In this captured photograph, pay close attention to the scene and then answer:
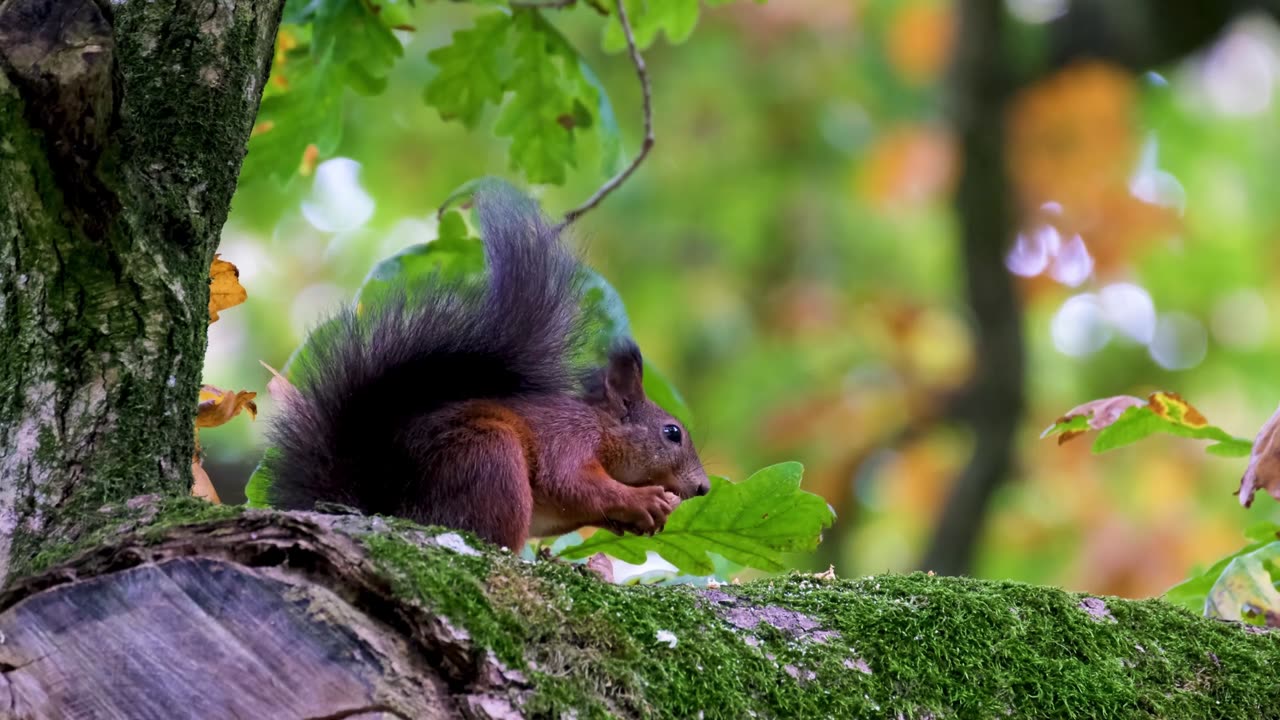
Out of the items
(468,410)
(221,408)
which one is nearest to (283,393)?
(221,408)

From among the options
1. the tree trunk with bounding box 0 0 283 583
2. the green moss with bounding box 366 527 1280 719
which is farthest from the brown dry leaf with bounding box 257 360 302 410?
the green moss with bounding box 366 527 1280 719

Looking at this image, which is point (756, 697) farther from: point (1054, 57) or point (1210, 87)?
point (1210, 87)

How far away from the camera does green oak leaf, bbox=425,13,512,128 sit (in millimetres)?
2486

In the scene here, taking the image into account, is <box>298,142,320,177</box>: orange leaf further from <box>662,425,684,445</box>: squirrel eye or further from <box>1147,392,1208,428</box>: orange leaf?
<box>1147,392,1208,428</box>: orange leaf

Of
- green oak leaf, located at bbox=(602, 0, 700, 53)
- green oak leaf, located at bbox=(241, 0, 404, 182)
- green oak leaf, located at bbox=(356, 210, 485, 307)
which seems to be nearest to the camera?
green oak leaf, located at bbox=(241, 0, 404, 182)

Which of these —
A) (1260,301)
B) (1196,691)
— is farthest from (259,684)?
(1260,301)

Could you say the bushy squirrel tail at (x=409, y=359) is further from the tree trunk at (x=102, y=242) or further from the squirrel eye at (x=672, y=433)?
the squirrel eye at (x=672, y=433)

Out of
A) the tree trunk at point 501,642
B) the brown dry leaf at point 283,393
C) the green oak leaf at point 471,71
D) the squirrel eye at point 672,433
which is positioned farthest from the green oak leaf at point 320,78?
the tree trunk at point 501,642

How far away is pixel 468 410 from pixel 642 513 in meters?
0.36

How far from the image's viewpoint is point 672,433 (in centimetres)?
264

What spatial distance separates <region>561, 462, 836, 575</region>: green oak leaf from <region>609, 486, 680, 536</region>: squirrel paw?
0.33 m

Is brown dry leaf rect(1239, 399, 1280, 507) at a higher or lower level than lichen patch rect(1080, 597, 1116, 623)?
higher

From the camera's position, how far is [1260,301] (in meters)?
8.34

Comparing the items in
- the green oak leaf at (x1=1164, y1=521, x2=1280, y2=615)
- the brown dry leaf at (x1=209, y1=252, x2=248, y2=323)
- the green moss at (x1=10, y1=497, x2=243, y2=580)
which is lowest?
the green oak leaf at (x1=1164, y1=521, x2=1280, y2=615)
